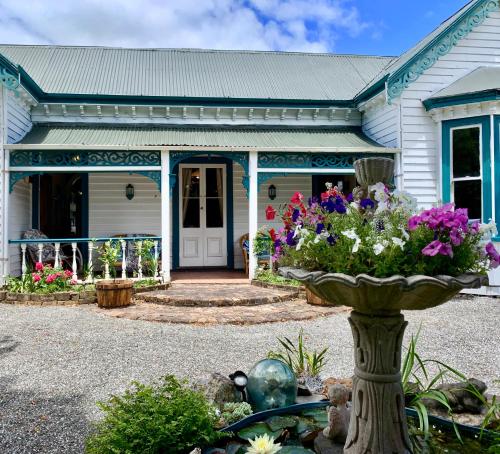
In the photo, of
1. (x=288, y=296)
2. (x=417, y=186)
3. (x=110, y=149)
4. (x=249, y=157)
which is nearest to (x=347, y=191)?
(x=417, y=186)

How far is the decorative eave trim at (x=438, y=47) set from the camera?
32.4 ft

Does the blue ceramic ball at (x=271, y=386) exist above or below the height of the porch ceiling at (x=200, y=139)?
below

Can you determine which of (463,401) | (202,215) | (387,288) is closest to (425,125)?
(202,215)

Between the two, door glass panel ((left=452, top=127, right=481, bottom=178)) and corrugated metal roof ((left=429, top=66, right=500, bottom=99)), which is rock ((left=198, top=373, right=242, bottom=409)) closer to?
door glass panel ((left=452, top=127, right=481, bottom=178))

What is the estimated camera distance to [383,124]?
1084 cm

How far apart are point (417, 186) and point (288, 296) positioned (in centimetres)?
421

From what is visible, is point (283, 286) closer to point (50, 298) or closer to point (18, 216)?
point (50, 298)

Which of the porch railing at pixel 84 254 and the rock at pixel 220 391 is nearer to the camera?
the rock at pixel 220 391

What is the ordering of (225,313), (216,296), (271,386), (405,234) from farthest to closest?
(216,296) < (225,313) < (271,386) < (405,234)

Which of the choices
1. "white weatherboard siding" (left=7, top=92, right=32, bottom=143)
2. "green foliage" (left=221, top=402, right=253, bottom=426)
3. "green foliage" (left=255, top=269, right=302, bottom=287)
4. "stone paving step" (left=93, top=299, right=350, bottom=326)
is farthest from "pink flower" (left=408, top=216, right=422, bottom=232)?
"white weatherboard siding" (left=7, top=92, right=32, bottom=143)

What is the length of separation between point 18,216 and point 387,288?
10.1 metres

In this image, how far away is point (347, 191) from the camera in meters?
13.1

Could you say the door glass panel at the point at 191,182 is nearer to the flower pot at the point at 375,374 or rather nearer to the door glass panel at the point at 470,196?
the door glass panel at the point at 470,196

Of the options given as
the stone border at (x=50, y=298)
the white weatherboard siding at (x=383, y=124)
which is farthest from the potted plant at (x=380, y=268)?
the white weatherboard siding at (x=383, y=124)
